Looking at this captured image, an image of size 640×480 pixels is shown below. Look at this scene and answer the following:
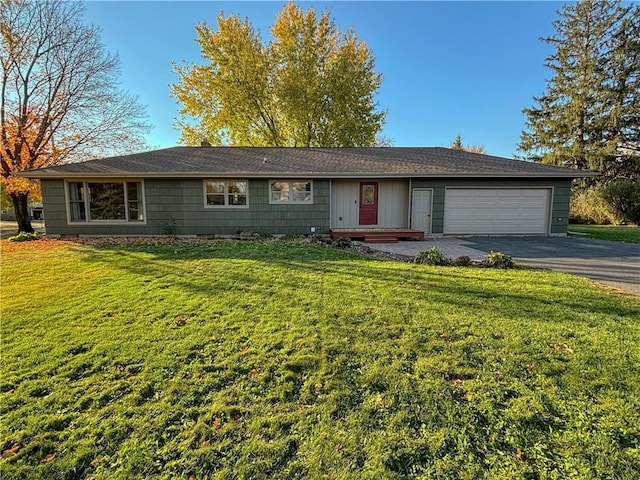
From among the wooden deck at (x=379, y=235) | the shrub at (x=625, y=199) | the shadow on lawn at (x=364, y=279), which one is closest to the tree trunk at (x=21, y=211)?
the shadow on lawn at (x=364, y=279)

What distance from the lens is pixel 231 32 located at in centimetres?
2105

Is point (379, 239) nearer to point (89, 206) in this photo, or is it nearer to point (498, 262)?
point (498, 262)

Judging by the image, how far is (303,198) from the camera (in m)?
11.6

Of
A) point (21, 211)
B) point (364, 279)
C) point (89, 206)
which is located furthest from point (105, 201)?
point (364, 279)

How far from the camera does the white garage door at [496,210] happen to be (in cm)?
1178

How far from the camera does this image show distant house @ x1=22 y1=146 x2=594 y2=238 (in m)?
11.2

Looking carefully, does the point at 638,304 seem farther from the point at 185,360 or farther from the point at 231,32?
the point at 231,32

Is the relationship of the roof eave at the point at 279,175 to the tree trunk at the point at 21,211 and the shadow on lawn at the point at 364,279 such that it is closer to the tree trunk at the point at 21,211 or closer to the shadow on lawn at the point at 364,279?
the shadow on lawn at the point at 364,279

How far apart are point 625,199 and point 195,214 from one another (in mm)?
20530

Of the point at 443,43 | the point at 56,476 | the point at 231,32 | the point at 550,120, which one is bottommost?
the point at 56,476

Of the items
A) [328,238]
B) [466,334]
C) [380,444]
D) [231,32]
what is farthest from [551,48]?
[380,444]

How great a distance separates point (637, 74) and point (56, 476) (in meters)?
32.0

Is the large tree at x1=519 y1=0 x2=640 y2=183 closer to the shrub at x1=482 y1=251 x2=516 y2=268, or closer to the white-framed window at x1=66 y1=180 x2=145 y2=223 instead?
the shrub at x1=482 y1=251 x2=516 y2=268

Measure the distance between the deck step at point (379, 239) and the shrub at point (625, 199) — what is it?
46.0ft
